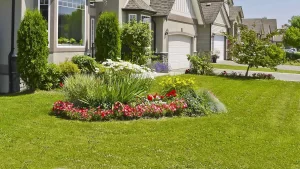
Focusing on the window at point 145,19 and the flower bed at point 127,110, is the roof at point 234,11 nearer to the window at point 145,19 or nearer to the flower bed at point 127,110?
the window at point 145,19

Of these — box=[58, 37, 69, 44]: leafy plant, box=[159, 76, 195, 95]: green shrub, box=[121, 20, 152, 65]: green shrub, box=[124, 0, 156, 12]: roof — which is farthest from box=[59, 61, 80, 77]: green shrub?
box=[124, 0, 156, 12]: roof

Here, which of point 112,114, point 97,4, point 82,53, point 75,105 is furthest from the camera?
point 97,4

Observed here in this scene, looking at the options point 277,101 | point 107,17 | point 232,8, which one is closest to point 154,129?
point 277,101

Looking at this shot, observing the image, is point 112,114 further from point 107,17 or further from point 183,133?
point 107,17

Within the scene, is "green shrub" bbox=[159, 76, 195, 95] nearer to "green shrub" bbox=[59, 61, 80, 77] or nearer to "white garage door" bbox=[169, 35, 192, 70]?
"green shrub" bbox=[59, 61, 80, 77]

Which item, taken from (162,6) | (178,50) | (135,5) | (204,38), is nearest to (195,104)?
(135,5)

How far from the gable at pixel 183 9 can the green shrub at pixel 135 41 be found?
5.72 metres

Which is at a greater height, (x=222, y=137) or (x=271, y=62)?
(x=271, y=62)

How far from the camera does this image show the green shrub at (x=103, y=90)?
9.55 metres

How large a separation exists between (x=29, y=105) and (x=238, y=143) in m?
6.44

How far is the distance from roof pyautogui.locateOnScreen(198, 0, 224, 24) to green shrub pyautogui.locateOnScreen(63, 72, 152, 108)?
82.9 feet

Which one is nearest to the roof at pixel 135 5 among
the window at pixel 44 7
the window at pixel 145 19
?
the window at pixel 145 19

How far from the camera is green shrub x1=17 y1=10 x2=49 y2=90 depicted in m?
12.8

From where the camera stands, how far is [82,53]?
16781 millimetres
